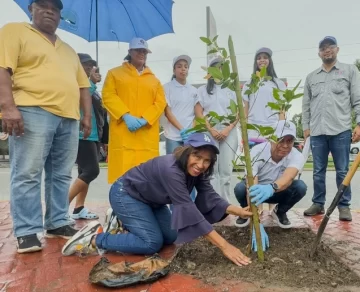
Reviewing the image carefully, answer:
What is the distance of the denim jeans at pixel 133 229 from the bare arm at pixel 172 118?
1.18 m

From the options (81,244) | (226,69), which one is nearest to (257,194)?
(226,69)

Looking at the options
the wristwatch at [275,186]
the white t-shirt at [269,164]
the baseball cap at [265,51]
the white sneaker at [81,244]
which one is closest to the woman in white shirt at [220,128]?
the baseball cap at [265,51]

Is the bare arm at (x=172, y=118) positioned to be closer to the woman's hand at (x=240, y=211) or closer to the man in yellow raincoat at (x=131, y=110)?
the man in yellow raincoat at (x=131, y=110)

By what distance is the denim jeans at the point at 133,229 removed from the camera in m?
2.78

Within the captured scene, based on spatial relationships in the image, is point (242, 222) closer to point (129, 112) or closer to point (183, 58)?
point (129, 112)

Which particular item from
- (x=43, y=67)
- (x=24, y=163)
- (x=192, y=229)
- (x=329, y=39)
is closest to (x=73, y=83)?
(x=43, y=67)

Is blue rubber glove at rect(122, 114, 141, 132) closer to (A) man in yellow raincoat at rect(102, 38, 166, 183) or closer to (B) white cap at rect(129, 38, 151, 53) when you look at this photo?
(A) man in yellow raincoat at rect(102, 38, 166, 183)

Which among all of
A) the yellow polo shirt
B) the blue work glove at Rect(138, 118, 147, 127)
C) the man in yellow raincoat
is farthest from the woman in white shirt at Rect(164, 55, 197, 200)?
the yellow polo shirt

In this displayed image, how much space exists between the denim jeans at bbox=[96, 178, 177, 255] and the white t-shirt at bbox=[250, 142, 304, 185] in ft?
3.24

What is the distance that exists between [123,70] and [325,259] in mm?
2487

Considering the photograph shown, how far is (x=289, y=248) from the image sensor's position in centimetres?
281

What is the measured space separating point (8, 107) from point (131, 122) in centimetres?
122

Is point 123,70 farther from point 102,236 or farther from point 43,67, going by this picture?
point 102,236

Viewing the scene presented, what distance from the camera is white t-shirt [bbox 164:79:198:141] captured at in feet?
13.4
